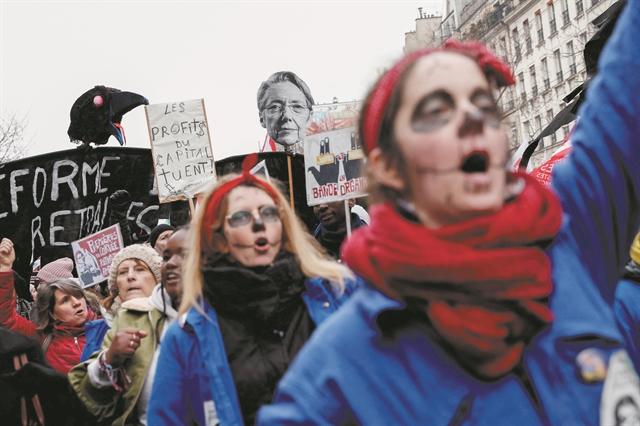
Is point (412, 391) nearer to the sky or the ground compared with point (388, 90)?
nearer to the ground

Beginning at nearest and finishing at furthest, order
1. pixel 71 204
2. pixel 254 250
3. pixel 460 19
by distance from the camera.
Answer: pixel 254 250, pixel 71 204, pixel 460 19

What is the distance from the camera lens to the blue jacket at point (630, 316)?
234 cm

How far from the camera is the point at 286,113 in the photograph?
953 centimetres

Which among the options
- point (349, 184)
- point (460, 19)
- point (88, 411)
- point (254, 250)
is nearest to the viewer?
Result: point (254, 250)

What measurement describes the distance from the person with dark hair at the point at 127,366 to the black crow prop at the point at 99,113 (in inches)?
222

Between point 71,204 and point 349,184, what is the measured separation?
3.59 m

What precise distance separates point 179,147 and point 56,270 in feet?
5.93

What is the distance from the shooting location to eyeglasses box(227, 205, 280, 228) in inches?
109

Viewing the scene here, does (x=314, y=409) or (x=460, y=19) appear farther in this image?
(x=460, y=19)

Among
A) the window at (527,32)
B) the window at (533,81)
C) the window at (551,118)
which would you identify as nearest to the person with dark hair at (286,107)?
the window at (551,118)

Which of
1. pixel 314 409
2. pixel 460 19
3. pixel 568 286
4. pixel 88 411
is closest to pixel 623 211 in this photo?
pixel 568 286

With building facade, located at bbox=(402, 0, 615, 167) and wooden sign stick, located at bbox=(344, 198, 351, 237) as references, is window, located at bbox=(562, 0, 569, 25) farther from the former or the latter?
wooden sign stick, located at bbox=(344, 198, 351, 237)

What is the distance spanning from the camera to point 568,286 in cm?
129

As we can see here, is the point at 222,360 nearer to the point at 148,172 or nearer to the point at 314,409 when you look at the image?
the point at 314,409
